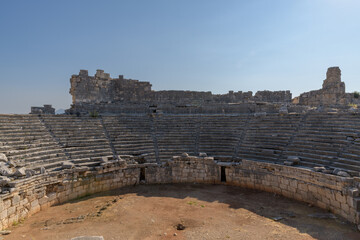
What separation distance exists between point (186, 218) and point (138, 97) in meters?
13.7

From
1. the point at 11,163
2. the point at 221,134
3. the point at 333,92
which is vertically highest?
the point at 333,92

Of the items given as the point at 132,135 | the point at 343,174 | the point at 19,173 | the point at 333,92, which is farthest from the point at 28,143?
the point at 333,92

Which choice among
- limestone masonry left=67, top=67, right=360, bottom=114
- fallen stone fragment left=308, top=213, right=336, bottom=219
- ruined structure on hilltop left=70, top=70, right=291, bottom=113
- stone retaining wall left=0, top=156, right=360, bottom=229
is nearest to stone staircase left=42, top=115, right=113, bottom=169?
stone retaining wall left=0, top=156, right=360, bottom=229

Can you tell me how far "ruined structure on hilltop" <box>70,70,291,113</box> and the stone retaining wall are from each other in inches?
261

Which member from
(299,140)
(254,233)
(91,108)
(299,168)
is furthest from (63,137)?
(299,140)

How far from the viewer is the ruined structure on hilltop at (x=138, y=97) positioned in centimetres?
1838

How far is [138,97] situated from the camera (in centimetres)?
2053

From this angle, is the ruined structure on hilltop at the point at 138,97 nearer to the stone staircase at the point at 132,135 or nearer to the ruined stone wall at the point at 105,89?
the ruined stone wall at the point at 105,89

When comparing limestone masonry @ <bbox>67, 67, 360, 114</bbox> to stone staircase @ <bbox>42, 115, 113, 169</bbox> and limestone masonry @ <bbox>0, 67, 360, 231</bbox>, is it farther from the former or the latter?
stone staircase @ <bbox>42, 115, 113, 169</bbox>

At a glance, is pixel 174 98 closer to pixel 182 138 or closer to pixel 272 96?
pixel 182 138

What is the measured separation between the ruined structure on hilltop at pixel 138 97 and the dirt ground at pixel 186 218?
8453 millimetres

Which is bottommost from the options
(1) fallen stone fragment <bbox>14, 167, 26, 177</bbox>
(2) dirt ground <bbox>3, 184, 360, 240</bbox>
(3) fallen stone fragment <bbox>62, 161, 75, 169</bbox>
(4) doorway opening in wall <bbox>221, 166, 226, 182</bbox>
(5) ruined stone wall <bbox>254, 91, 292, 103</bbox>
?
(2) dirt ground <bbox>3, 184, 360, 240</bbox>

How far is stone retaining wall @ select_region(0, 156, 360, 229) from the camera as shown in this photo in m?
8.62

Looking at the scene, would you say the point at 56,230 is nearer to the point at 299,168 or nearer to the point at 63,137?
the point at 63,137
